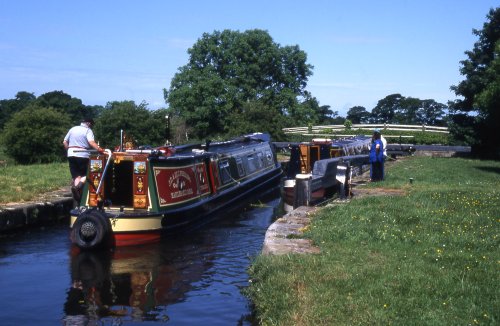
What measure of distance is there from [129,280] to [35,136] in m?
17.2

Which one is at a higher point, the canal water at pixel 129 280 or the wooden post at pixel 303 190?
the wooden post at pixel 303 190

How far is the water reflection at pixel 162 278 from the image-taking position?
7.68 meters

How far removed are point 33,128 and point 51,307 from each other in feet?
60.7

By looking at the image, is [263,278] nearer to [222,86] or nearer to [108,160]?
[108,160]

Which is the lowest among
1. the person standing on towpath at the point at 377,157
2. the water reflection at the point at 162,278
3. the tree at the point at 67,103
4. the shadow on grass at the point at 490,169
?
the water reflection at the point at 162,278

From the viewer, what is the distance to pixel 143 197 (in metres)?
11.9

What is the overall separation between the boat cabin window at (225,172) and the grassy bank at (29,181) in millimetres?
4064

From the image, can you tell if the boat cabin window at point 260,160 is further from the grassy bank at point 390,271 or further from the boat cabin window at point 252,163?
the grassy bank at point 390,271

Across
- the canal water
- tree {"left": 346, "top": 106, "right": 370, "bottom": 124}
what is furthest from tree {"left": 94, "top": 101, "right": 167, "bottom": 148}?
tree {"left": 346, "top": 106, "right": 370, "bottom": 124}

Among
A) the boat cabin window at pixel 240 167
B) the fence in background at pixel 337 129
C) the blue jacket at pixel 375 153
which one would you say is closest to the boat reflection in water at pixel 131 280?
the blue jacket at pixel 375 153

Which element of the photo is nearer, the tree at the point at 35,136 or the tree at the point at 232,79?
the tree at the point at 35,136

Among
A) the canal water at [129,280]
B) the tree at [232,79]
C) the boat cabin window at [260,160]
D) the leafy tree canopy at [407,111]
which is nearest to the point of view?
the canal water at [129,280]

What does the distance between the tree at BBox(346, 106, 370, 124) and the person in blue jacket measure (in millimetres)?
58607

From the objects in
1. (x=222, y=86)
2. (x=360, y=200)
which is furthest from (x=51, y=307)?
(x=222, y=86)
